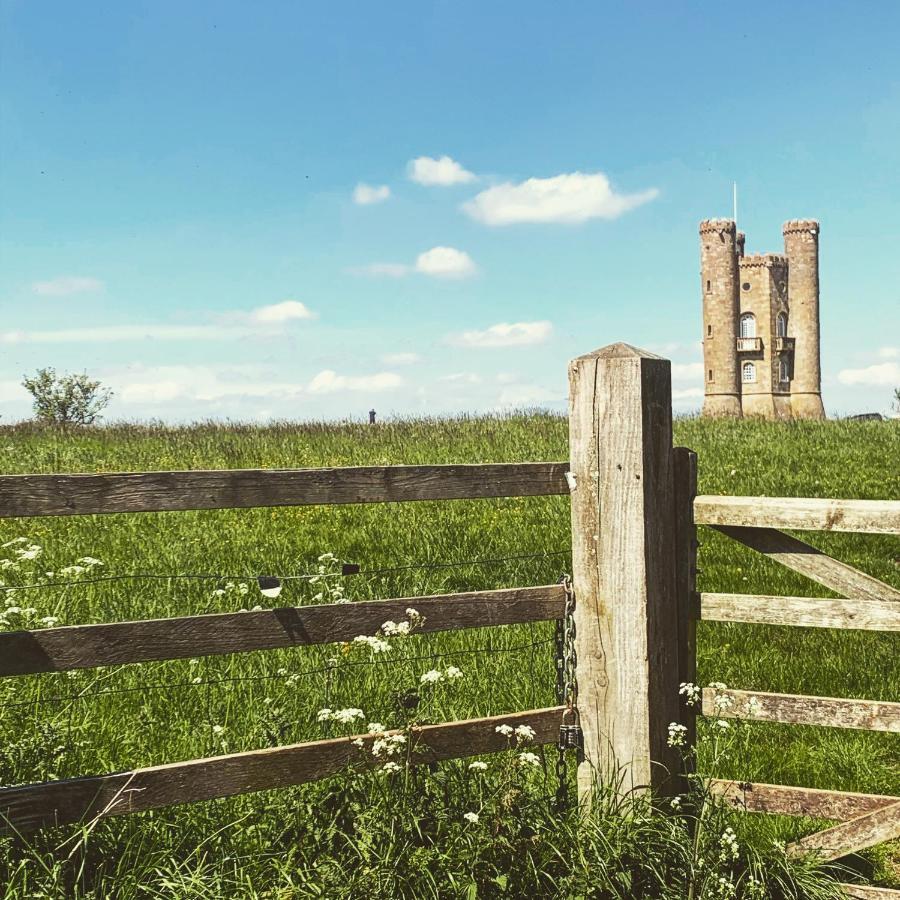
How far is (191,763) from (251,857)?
46 centimetres

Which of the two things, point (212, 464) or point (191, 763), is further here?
point (212, 464)

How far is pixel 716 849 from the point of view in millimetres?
3434

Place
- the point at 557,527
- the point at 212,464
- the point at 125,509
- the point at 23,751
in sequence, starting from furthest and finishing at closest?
the point at 212,464, the point at 557,527, the point at 23,751, the point at 125,509

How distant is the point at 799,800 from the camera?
3.65 m

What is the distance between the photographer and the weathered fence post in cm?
355

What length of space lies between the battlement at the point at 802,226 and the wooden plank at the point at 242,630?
63.2 meters

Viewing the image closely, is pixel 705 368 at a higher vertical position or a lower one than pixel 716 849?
higher

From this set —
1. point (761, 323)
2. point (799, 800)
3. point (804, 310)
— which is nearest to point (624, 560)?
point (799, 800)

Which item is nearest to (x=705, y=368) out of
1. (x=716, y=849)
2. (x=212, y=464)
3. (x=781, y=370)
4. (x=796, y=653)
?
(x=781, y=370)

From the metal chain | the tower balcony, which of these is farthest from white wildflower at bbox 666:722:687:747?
the tower balcony

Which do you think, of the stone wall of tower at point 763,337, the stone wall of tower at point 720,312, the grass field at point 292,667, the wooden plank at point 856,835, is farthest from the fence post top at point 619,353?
the stone wall of tower at point 763,337

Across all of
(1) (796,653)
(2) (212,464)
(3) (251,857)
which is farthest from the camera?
(2) (212,464)

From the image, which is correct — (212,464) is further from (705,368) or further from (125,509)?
(705,368)

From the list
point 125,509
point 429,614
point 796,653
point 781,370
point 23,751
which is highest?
point 781,370
